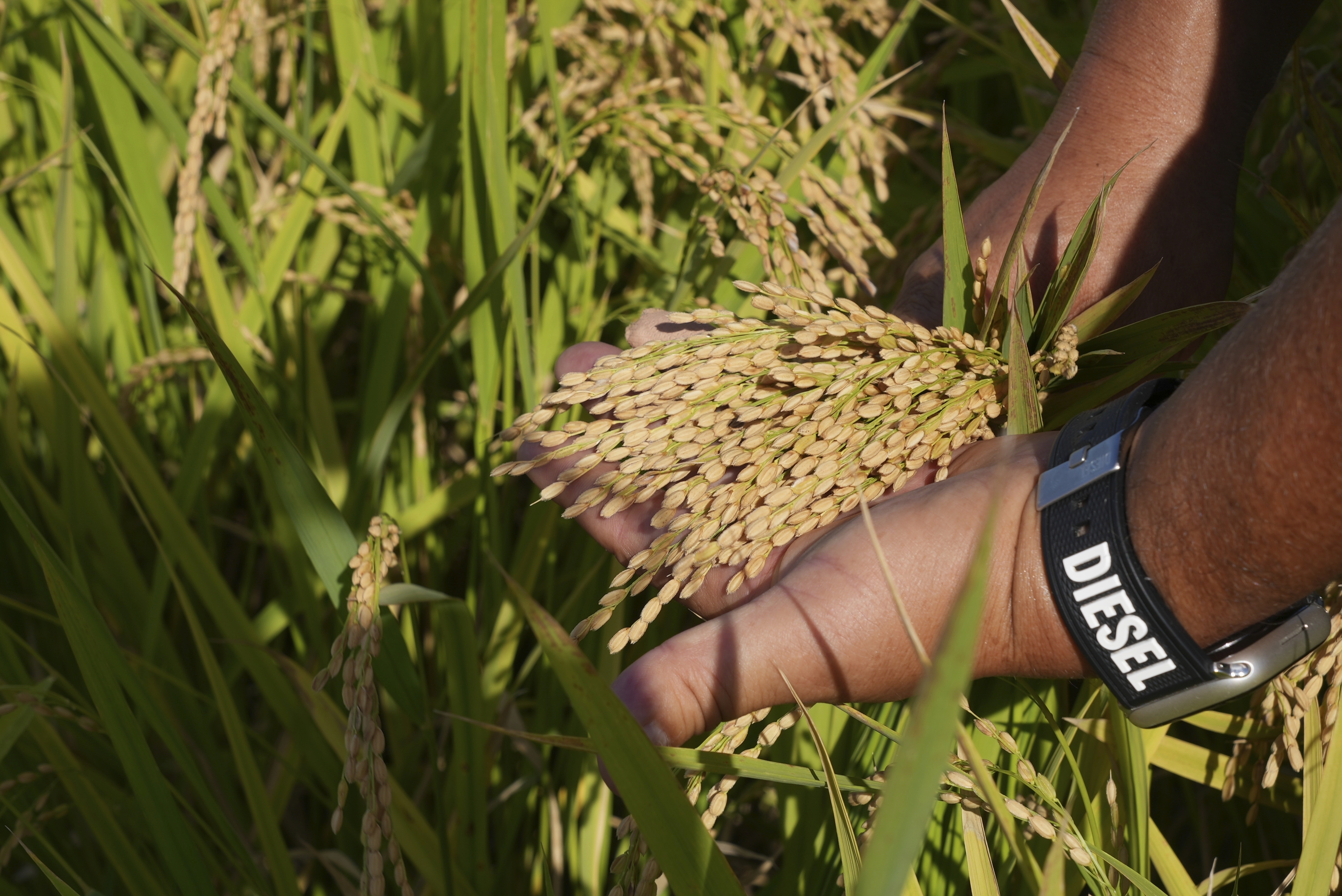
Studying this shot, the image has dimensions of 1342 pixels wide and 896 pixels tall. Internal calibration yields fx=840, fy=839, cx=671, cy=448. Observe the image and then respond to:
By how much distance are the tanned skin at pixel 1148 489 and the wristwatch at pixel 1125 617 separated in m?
0.03

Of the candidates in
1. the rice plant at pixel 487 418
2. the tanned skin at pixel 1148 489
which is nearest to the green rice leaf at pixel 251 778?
the rice plant at pixel 487 418

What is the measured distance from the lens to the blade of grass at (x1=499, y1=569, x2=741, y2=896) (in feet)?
2.55

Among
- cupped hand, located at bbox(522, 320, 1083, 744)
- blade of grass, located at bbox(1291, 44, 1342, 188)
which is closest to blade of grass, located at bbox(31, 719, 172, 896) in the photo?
cupped hand, located at bbox(522, 320, 1083, 744)

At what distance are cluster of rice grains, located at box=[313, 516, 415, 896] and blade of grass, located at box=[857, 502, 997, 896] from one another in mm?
736

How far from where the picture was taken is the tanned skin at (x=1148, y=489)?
2.86 ft

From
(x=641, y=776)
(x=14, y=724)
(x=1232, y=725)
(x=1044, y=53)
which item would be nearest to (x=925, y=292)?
(x=1044, y=53)

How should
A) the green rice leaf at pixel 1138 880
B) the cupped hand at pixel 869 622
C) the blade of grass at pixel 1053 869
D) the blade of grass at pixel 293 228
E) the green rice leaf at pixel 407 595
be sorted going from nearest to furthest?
the blade of grass at pixel 1053 869 → the green rice leaf at pixel 1138 880 → the cupped hand at pixel 869 622 → the green rice leaf at pixel 407 595 → the blade of grass at pixel 293 228

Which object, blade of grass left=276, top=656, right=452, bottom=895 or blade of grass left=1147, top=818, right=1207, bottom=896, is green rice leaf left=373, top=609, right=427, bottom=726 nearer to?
blade of grass left=276, top=656, right=452, bottom=895

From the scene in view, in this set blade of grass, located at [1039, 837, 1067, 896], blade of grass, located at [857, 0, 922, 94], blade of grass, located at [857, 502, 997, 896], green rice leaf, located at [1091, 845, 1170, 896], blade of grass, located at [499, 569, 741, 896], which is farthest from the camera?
blade of grass, located at [857, 0, 922, 94]

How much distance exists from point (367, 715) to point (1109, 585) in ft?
3.00

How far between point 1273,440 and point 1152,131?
948 mm

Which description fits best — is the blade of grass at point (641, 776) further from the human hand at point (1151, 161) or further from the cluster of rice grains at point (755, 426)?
the human hand at point (1151, 161)

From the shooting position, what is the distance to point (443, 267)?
2062 millimetres

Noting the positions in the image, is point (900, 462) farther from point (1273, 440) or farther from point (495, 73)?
point (495, 73)
